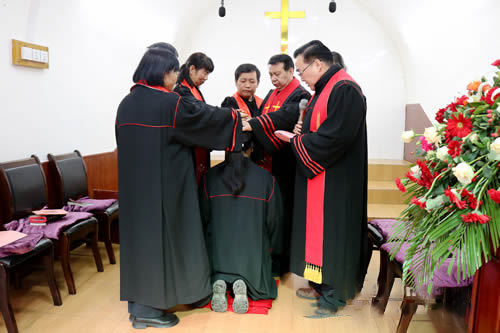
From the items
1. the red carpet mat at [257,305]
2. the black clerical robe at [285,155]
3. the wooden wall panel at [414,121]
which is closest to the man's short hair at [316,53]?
the black clerical robe at [285,155]

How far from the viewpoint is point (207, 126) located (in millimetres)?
2281

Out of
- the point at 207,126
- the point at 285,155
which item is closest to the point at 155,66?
the point at 207,126

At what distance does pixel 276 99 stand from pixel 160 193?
1376 millimetres

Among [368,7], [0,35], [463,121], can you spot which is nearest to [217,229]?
[463,121]

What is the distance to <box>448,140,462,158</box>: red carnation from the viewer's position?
4.23 ft

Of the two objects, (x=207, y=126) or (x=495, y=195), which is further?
(x=207, y=126)

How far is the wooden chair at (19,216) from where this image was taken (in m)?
2.07

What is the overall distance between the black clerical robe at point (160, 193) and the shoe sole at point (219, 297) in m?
0.14

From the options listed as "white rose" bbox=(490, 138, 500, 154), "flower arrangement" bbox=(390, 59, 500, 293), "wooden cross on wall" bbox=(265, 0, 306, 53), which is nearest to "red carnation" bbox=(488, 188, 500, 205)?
"flower arrangement" bbox=(390, 59, 500, 293)

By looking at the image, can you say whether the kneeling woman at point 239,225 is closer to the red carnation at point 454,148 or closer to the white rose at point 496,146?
the red carnation at point 454,148

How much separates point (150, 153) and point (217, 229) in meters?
0.70

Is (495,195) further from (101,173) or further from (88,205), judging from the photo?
(101,173)

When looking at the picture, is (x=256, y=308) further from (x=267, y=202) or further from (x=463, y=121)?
(x=463, y=121)

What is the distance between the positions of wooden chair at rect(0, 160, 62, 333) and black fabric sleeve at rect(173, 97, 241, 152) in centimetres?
111
